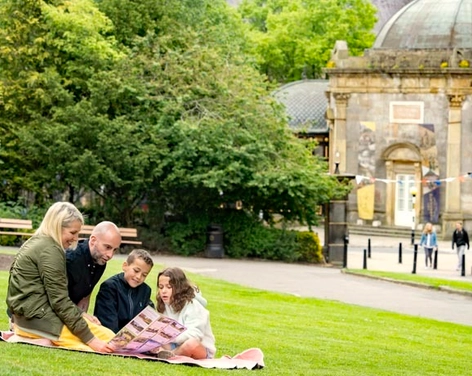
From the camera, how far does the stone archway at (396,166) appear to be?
6444 centimetres

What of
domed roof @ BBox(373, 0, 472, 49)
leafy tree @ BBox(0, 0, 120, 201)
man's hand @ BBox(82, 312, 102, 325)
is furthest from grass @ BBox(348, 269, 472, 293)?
domed roof @ BBox(373, 0, 472, 49)

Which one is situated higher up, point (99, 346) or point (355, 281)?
point (355, 281)

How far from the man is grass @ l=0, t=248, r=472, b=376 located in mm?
767

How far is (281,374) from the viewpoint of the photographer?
486 inches

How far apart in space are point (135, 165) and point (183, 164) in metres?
1.59

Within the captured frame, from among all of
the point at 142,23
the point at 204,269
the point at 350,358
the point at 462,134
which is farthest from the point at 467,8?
the point at 350,358

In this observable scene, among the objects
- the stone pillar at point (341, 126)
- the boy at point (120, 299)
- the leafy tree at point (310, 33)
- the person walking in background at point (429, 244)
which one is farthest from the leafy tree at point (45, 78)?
the leafy tree at point (310, 33)

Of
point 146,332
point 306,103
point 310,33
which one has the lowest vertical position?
point 146,332

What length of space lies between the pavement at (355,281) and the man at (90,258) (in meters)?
12.8

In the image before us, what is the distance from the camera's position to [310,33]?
86562 millimetres

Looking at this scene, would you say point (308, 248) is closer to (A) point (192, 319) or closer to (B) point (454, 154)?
(B) point (454, 154)

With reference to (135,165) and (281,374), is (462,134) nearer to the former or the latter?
(135,165)

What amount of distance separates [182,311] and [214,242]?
3085cm

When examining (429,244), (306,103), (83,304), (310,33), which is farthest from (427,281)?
(310,33)
